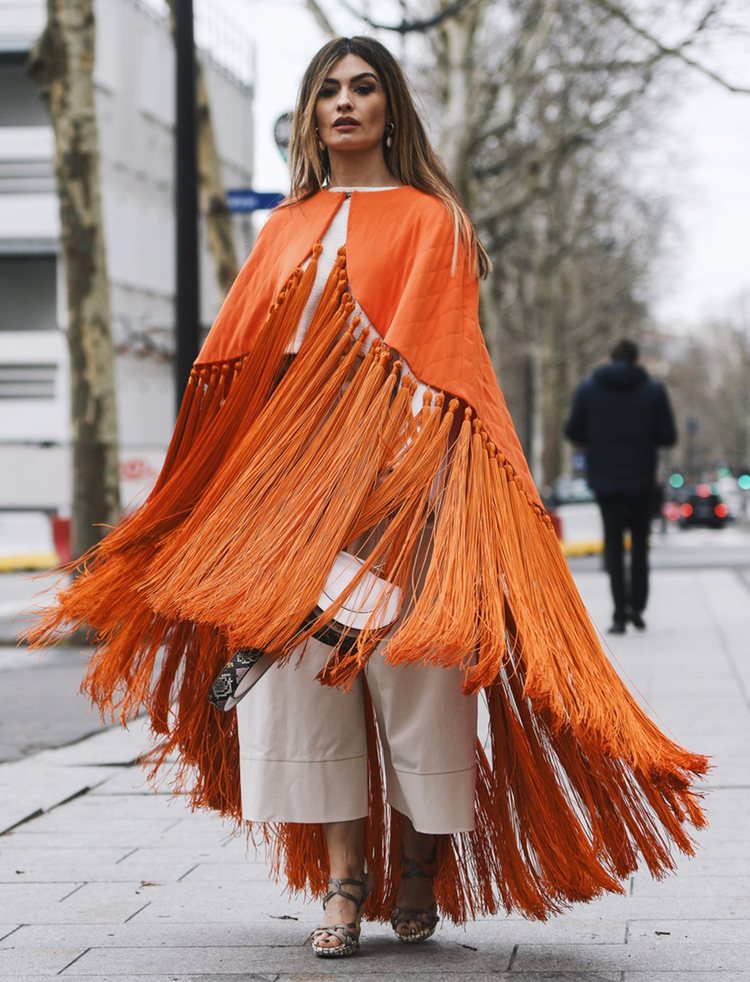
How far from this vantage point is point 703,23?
22.0 m

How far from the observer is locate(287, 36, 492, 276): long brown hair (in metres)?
3.86

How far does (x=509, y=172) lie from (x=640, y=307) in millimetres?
23151

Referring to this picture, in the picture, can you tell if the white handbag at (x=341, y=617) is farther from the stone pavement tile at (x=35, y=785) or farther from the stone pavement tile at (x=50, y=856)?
the stone pavement tile at (x=35, y=785)

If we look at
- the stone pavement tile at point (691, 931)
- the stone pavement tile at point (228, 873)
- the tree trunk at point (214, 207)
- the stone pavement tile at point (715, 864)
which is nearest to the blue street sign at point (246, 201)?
the tree trunk at point (214, 207)

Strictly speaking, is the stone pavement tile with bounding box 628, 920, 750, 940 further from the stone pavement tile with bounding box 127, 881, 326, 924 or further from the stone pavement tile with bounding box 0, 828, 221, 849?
the stone pavement tile with bounding box 0, 828, 221, 849

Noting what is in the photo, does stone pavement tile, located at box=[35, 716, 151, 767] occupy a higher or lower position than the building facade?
lower

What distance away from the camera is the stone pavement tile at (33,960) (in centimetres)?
368

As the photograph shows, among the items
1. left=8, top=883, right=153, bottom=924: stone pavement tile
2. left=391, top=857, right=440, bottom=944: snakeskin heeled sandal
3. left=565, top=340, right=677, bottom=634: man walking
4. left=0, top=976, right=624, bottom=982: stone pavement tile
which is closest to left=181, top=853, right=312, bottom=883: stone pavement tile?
left=8, top=883, right=153, bottom=924: stone pavement tile

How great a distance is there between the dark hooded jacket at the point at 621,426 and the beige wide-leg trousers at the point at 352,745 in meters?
7.37

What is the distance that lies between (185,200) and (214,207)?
35.7 ft

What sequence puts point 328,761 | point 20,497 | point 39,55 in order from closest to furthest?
point 328,761
point 39,55
point 20,497

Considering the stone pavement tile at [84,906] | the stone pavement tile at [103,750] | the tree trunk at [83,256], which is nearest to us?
the stone pavement tile at [84,906]

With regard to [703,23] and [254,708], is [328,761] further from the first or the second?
[703,23]

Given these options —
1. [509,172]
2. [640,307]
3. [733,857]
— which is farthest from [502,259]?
[733,857]
